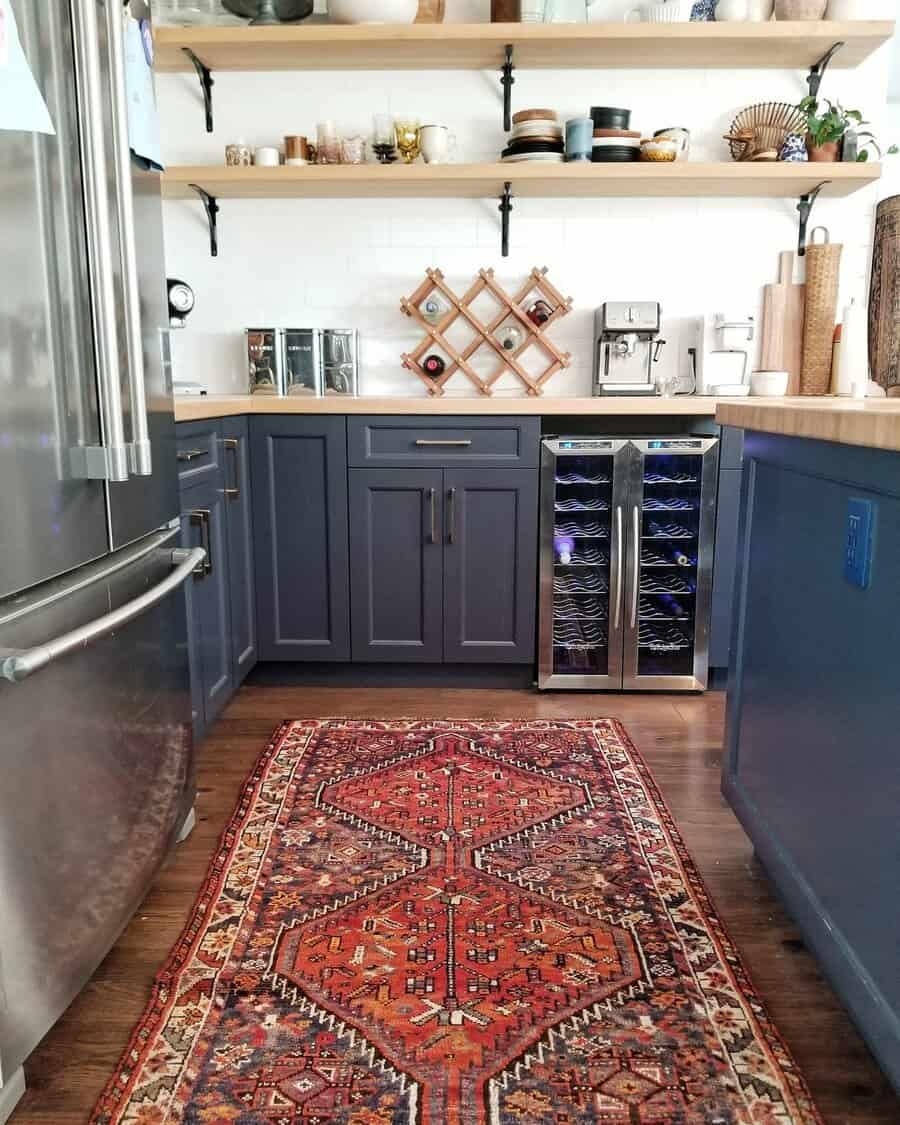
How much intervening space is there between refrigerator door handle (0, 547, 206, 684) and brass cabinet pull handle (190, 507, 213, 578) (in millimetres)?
470

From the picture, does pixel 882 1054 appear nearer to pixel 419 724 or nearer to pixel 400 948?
pixel 400 948

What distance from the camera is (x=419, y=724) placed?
8.57 feet

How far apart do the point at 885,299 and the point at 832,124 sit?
2.08 ft

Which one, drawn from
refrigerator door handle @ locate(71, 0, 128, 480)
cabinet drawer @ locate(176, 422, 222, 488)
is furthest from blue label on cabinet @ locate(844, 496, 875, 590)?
cabinet drawer @ locate(176, 422, 222, 488)

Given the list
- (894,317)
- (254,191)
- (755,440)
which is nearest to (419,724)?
(755,440)

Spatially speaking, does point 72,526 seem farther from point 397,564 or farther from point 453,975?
point 397,564

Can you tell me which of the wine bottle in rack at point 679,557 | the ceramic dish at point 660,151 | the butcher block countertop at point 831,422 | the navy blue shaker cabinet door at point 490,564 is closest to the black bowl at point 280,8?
the ceramic dish at point 660,151

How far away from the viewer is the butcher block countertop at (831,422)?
3.42 ft

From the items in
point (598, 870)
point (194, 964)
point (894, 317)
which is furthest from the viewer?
point (894, 317)

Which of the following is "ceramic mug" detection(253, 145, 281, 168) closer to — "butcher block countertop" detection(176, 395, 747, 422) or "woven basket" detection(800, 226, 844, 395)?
"butcher block countertop" detection(176, 395, 747, 422)

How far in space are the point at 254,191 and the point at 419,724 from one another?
6.43 ft

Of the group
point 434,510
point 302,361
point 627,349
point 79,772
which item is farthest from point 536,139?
point 79,772

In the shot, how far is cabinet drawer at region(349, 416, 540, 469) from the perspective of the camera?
9.18 feet

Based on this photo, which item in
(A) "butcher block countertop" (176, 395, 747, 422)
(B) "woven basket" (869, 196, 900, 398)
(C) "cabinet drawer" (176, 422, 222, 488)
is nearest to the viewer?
(C) "cabinet drawer" (176, 422, 222, 488)
